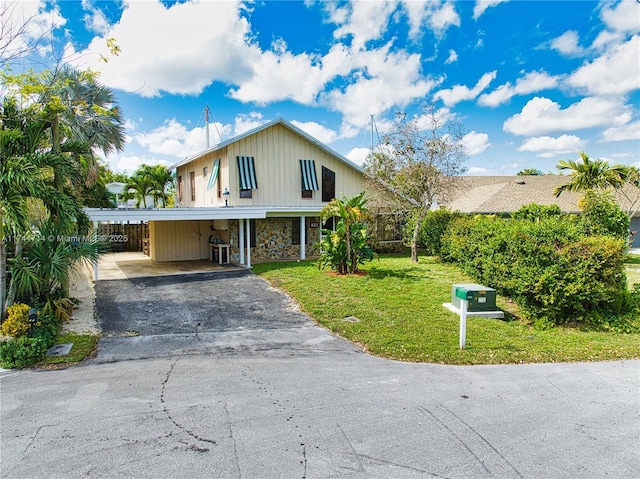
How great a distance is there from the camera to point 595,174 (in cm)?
1764

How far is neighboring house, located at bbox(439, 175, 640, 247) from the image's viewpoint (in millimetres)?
21938

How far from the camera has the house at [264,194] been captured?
17.2 m

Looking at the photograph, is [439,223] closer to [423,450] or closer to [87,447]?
[423,450]

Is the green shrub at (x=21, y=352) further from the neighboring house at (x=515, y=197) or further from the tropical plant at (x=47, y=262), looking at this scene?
the neighboring house at (x=515, y=197)

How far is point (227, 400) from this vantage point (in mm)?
4875

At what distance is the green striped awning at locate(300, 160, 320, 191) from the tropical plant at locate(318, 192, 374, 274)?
4.65 metres

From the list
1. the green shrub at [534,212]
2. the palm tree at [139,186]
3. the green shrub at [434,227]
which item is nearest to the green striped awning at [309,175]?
the green shrub at [434,227]

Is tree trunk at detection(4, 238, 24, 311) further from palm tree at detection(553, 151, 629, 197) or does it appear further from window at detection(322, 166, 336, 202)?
palm tree at detection(553, 151, 629, 197)

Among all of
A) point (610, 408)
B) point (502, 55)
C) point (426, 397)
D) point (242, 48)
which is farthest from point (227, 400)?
point (502, 55)

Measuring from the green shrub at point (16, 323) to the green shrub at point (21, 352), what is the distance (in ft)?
1.80

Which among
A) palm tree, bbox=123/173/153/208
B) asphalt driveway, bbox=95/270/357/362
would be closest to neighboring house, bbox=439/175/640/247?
asphalt driveway, bbox=95/270/357/362

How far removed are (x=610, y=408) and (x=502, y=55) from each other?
55.2ft

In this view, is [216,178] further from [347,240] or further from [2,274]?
[2,274]

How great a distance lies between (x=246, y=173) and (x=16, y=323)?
1128 cm
